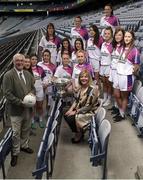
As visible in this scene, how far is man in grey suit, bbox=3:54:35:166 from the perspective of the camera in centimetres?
432

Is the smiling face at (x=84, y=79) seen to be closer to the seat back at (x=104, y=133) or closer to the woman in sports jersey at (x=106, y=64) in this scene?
the seat back at (x=104, y=133)

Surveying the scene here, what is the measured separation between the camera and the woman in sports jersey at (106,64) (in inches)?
226

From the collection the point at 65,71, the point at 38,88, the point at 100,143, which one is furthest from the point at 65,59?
the point at 100,143

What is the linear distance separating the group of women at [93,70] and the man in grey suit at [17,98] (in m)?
0.59

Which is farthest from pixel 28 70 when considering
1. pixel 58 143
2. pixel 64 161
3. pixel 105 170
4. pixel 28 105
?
pixel 105 170

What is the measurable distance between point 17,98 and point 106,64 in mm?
2007

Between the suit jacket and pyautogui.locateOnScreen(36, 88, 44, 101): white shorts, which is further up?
the suit jacket

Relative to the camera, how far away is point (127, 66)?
509 centimetres

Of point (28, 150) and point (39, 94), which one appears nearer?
point (28, 150)

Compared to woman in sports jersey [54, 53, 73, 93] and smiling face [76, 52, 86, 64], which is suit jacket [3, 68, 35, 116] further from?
woman in sports jersey [54, 53, 73, 93]

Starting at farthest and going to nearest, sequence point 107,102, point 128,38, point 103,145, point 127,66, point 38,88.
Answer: point 107,102, point 38,88, point 127,66, point 128,38, point 103,145

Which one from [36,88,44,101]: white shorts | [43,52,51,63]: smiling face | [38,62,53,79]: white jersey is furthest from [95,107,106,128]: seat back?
[43,52,51,63]: smiling face

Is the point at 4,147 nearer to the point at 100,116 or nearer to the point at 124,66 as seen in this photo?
the point at 100,116

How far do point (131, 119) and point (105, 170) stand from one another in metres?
1.60
